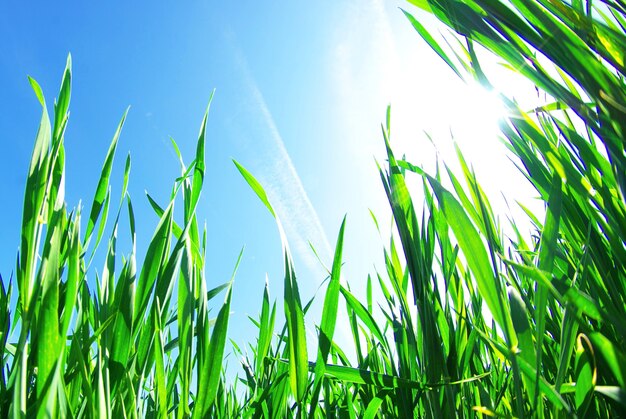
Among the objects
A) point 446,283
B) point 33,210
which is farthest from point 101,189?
point 446,283

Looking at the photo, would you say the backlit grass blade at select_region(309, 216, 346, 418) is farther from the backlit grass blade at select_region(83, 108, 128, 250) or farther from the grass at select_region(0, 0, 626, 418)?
the backlit grass blade at select_region(83, 108, 128, 250)

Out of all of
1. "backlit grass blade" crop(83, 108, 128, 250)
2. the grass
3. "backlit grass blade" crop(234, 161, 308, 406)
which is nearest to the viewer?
the grass

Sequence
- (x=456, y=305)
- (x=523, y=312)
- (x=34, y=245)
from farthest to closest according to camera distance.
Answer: (x=456, y=305) < (x=34, y=245) < (x=523, y=312)

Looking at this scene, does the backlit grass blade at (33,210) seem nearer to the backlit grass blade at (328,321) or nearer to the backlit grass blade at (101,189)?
the backlit grass blade at (101,189)

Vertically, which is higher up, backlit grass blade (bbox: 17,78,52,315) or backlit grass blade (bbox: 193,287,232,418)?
backlit grass blade (bbox: 17,78,52,315)

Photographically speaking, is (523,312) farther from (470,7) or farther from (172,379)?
(172,379)

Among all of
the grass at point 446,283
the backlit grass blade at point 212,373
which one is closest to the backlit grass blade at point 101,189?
the grass at point 446,283

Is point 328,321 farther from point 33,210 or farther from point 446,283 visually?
point 33,210

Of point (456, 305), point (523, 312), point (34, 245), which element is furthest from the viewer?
point (456, 305)

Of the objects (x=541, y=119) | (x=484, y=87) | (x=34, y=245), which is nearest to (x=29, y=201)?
(x=34, y=245)

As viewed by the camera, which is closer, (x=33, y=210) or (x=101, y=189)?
(x=33, y=210)

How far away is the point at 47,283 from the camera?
0.39m

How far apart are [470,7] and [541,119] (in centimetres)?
31

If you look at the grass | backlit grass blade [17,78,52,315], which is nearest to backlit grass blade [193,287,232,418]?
the grass
